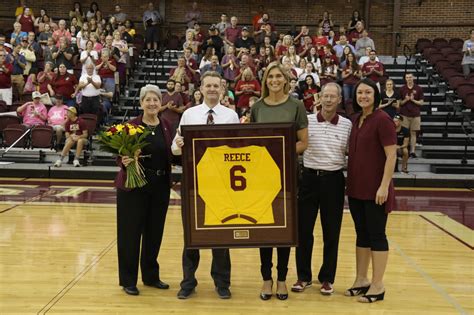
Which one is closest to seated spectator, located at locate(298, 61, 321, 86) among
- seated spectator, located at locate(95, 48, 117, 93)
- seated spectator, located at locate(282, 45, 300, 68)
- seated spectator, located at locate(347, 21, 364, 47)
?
seated spectator, located at locate(282, 45, 300, 68)

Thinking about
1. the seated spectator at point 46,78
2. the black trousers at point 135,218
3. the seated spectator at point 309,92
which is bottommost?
the black trousers at point 135,218

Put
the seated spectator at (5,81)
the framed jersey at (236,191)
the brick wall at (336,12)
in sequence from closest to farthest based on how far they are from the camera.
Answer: the framed jersey at (236,191), the seated spectator at (5,81), the brick wall at (336,12)

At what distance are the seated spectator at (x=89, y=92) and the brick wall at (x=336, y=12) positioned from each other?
301 inches

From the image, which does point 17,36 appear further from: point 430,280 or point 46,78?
point 430,280

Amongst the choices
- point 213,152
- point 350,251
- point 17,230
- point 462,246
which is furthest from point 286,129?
point 17,230

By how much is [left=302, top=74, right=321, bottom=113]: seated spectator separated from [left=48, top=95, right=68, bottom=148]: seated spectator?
5120 mm

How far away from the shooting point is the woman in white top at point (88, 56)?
546 inches

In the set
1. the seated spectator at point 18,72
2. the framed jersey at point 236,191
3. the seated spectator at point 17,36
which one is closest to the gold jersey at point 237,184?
the framed jersey at point 236,191

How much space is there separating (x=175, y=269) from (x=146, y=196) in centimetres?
106

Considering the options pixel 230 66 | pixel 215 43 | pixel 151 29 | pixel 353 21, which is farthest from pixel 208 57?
pixel 353 21

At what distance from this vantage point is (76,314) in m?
4.38

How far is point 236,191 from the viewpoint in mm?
4527

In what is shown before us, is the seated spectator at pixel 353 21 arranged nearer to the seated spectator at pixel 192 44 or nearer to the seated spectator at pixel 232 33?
the seated spectator at pixel 232 33

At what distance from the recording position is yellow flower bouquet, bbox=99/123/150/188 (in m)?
4.69
